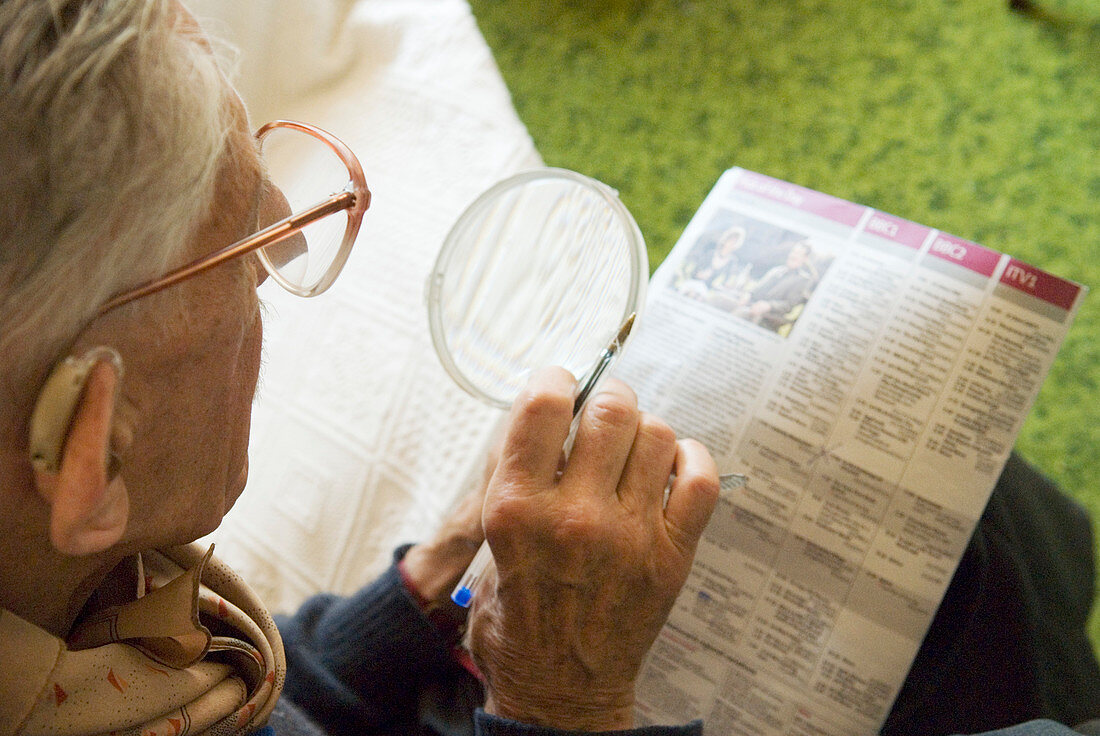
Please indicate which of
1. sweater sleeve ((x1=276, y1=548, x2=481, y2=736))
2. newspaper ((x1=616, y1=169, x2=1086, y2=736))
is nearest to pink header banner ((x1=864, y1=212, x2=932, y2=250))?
newspaper ((x1=616, y1=169, x2=1086, y2=736))

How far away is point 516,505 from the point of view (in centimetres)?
66

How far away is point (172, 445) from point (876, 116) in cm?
132

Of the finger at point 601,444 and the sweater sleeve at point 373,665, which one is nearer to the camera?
the finger at point 601,444

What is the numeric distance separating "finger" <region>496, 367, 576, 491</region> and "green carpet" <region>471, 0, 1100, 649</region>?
0.81 m

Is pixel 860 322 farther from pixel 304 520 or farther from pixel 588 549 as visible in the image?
pixel 304 520

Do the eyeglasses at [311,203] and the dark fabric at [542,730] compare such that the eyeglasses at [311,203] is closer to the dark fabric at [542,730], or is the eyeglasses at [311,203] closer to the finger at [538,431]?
the finger at [538,431]

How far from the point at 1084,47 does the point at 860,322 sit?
3.35 feet

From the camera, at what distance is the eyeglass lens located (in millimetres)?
651

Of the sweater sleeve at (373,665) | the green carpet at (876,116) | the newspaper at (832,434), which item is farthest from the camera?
the green carpet at (876,116)

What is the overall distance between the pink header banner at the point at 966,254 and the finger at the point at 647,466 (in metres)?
0.38

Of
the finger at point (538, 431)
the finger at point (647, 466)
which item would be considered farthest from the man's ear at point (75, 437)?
the finger at point (647, 466)

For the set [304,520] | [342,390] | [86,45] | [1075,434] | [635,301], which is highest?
[86,45]

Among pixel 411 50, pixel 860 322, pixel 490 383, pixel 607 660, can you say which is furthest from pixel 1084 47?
pixel 607 660

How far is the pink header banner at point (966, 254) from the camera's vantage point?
0.79 meters
